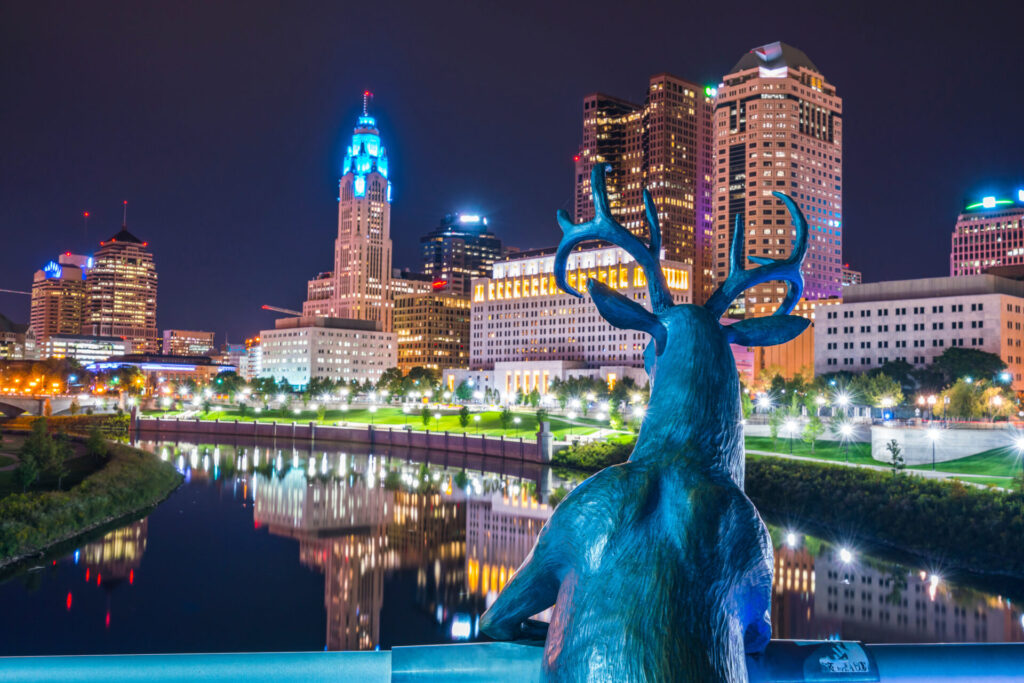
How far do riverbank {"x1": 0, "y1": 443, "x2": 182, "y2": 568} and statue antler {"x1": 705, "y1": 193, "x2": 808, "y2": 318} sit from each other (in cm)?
3276

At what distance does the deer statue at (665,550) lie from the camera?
434 cm

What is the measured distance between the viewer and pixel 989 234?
19350 cm

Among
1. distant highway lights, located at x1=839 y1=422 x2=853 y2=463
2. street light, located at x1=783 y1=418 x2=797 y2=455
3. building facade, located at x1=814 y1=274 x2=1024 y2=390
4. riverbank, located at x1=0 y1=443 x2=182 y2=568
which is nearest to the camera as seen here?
riverbank, located at x1=0 y1=443 x2=182 y2=568

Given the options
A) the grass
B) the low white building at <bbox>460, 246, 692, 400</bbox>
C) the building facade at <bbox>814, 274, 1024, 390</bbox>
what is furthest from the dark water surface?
the low white building at <bbox>460, 246, 692, 400</bbox>

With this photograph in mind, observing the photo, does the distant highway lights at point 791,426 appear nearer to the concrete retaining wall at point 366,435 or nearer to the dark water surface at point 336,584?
the concrete retaining wall at point 366,435

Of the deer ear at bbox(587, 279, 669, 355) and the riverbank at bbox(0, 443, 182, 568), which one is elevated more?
the deer ear at bbox(587, 279, 669, 355)

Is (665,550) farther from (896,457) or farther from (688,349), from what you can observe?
(896,457)

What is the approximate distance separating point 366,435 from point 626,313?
82.3 metres

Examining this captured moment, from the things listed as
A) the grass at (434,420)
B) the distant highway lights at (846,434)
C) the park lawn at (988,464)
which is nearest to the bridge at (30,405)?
the grass at (434,420)

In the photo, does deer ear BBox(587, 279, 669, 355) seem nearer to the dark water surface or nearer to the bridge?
the dark water surface

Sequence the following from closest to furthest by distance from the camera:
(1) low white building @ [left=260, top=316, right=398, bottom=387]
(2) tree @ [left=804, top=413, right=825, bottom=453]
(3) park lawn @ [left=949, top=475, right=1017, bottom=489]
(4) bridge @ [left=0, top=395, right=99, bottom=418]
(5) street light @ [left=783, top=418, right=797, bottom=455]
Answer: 1. (3) park lawn @ [left=949, top=475, right=1017, bottom=489]
2. (2) tree @ [left=804, top=413, right=825, bottom=453]
3. (5) street light @ [left=783, top=418, right=797, bottom=455]
4. (4) bridge @ [left=0, top=395, right=99, bottom=418]
5. (1) low white building @ [left=260, top=316, right=398, bottom=387]

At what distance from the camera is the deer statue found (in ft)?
14.2

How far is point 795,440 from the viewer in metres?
62.4

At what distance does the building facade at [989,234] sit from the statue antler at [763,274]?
696 feet
